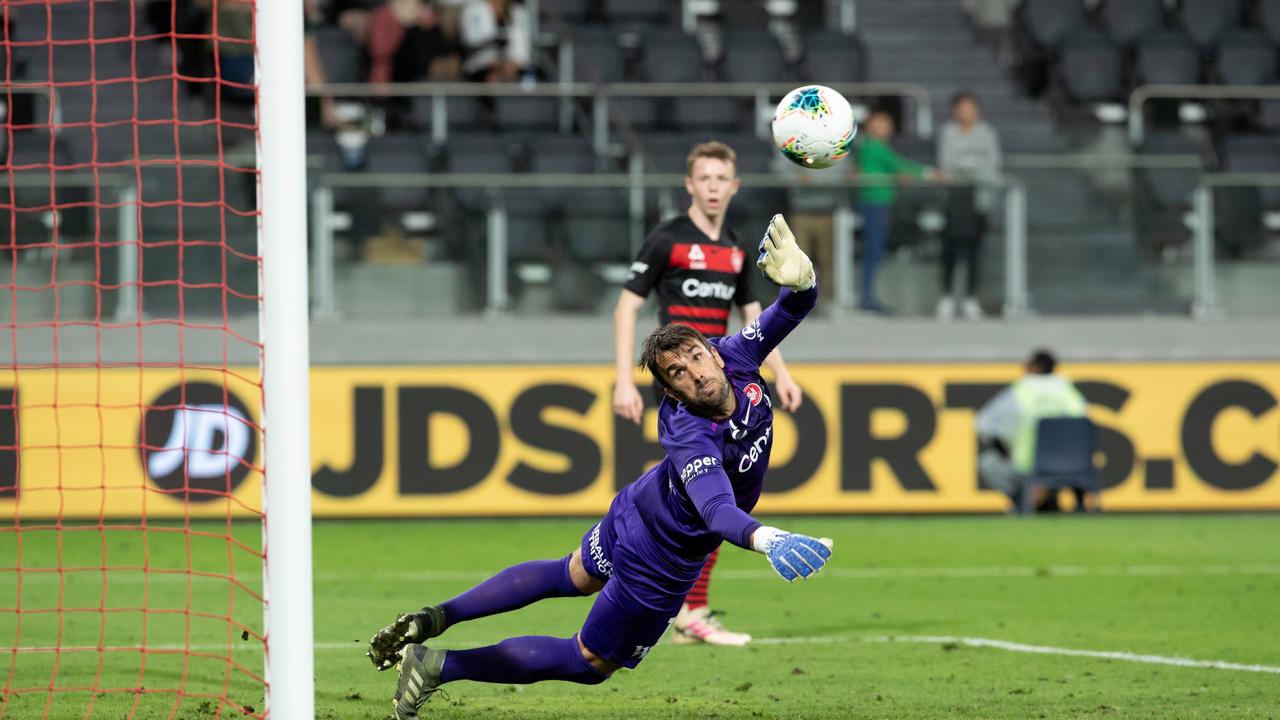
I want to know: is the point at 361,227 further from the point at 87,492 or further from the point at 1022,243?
the point at 1022,243

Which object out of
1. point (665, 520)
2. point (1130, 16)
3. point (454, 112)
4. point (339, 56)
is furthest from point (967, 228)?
point (665, 520)

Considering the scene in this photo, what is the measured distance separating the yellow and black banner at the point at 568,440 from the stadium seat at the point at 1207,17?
221 inches

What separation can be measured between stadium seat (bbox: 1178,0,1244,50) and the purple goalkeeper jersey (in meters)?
14.1

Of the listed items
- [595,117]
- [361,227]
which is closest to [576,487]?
[361,227]

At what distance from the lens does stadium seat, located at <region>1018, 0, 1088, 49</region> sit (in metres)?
18.2

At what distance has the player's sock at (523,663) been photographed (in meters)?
5.59

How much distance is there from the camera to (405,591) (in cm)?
973

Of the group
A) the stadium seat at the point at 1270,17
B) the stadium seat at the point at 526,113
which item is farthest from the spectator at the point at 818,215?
the stadium seat at the point at 1270,17

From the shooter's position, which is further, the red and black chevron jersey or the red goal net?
the red goal net

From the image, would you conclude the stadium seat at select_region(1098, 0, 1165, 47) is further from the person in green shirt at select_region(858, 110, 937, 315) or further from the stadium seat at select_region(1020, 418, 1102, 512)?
the stadium seat at select_region(1020, 418, 1102, 512)

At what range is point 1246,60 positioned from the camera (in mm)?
17188

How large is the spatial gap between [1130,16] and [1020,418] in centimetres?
670

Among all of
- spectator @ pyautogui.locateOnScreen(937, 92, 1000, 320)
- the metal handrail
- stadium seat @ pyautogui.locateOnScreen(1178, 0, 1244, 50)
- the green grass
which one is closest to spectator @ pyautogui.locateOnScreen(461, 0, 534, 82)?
spectator @ pyautogui.locateOnScreen(937, 92, 1000, 320)

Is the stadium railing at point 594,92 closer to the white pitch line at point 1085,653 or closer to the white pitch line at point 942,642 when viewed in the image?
the white pitch line at point 942,642
